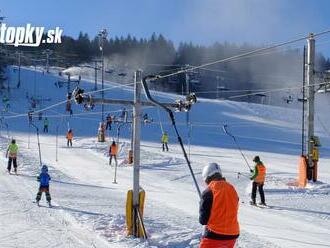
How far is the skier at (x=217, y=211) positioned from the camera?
6.07 metres

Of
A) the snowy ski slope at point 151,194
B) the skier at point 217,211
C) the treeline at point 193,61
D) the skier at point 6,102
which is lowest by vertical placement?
the snowy ski slope at point 151,194

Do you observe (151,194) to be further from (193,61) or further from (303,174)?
(193,61)

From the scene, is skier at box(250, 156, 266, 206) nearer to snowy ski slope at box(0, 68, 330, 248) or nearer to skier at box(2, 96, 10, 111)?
snowy ski slope at box(0, 68, 330, 248)

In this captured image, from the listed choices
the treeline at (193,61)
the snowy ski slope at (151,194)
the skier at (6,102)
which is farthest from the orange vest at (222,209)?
the treeline at (193,61)

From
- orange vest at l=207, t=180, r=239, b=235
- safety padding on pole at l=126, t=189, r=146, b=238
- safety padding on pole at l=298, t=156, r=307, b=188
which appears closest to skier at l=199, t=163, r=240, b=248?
orange vest at l=207, t=180, r=239, b=235

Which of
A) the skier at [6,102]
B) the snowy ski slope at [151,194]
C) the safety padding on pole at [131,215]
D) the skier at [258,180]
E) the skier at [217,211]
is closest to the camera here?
the skier at [217,211]

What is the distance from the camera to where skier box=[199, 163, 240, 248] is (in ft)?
19.9

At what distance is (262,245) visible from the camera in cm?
1131

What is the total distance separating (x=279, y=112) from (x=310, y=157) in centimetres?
5751

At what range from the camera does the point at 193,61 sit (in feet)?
433

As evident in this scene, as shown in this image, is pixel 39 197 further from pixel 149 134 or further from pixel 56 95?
pixel 56 95

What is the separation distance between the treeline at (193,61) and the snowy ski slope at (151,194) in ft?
198

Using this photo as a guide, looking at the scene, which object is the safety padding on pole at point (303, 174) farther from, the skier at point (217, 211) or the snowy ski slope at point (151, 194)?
the skier at point (217, 211)

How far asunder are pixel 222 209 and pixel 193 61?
127m
